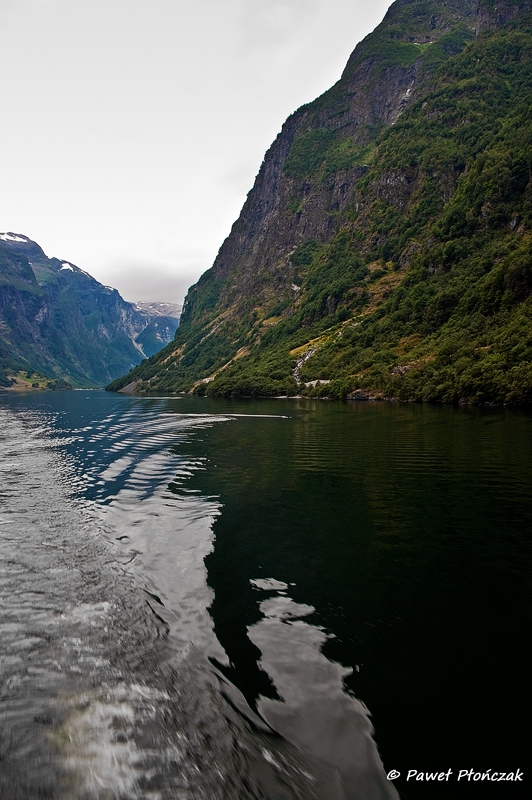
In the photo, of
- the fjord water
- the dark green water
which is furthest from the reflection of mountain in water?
the dark green water

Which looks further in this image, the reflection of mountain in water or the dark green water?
the dark green water

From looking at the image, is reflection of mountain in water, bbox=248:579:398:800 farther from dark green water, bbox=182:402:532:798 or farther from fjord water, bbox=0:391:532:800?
dark green water, bbox=182:402:532:798

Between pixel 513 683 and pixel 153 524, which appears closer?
pixel 513 683

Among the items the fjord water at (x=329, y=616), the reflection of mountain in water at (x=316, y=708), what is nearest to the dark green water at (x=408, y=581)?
the fjord water at (x=329, y=616)

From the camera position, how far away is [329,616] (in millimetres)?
11648

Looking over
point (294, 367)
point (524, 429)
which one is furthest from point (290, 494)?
point (294, 367)

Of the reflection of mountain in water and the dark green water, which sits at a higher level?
the dark green water

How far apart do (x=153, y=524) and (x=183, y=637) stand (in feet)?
30.4

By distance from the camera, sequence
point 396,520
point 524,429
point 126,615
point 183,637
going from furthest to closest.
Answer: point 524,429 < point 396,520 < point 126,615 < point 183,637

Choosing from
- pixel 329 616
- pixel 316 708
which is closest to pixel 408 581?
pixel 329 616

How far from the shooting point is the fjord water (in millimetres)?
7047

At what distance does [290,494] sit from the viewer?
24.3 m

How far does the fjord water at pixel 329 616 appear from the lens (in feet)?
23.1

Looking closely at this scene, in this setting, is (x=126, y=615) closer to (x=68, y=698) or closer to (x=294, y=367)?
(x=68, y=698)
